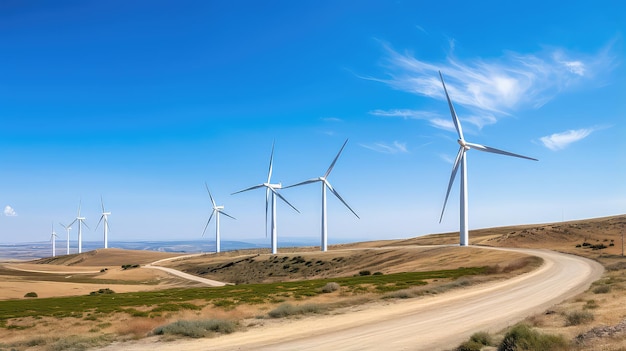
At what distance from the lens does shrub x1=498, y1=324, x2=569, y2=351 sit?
19.4 metres

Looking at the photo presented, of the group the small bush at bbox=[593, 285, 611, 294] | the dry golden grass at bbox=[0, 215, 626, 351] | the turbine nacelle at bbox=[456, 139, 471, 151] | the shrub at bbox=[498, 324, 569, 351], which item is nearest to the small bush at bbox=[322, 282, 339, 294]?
the dry golden grass at bbox=[0, 215, 626, 351]

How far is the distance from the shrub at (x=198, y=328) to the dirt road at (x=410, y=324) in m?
1.21

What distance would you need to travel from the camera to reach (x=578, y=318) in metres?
27.4

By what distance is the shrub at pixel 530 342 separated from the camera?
63.6 ft

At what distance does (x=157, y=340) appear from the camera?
30.2m

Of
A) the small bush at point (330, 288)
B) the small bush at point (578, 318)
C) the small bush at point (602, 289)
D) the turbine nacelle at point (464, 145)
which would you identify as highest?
the turbine nacelle at point (464, 145)

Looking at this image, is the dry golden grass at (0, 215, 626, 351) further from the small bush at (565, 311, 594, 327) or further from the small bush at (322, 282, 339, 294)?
the small bush at (322, 282, 339, 294)

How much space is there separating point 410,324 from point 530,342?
12579 millimetres

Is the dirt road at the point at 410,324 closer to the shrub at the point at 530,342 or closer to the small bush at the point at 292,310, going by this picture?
the small bush at the point at 292,310

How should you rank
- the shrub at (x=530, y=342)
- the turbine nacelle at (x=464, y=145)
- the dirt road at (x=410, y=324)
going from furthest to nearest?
1. the turbine nacelle at (x=464, y=145)
2. the dirt road at (x=410, y=324)
3. the shrub at (x=530, y=342)

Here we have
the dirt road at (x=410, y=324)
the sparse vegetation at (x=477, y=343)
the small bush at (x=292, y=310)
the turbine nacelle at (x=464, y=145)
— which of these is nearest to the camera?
the sparse vegetation at (x=477, y=343)

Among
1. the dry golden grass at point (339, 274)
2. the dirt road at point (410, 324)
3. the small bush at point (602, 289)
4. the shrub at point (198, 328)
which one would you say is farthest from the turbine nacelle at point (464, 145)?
the shrub at point (198, 328)

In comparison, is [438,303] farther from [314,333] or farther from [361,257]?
[361,257]

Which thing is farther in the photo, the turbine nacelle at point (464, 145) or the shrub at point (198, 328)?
the turbine nacelle at point (464, 145)
